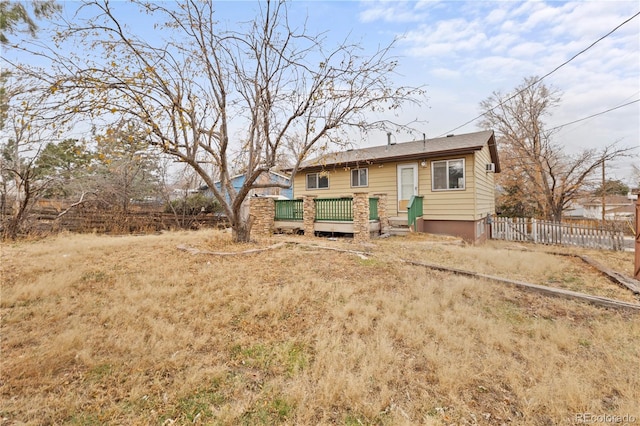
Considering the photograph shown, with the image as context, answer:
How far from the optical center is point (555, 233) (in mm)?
12656

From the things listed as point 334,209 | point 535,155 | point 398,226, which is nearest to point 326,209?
point 334,209

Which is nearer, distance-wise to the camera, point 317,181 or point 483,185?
point 483,185

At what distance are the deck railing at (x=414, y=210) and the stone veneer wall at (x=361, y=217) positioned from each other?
7.99ft

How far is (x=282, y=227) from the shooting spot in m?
11.9

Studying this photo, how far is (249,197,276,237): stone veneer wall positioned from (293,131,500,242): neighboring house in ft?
7.52

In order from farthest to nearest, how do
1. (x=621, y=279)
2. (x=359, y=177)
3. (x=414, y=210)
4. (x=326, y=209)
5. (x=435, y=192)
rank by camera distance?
(x=359, y=177)
(x=435, y=192)
(x=414, y=210)
(x=326, y=209)
(x=621, y=279)

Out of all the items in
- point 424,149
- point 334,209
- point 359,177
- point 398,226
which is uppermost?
point 424,149

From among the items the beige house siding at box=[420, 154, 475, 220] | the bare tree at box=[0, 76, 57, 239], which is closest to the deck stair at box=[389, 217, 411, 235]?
the beige house siding at box=[420, 154, 475, 220]

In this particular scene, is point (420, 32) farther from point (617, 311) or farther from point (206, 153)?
point (617, 311)

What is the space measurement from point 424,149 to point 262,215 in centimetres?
730

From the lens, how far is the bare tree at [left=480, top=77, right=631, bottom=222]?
17031 mm

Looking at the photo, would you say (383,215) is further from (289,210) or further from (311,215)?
(289,210)

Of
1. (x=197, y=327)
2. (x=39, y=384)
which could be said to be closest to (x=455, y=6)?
(x=197, y=327)

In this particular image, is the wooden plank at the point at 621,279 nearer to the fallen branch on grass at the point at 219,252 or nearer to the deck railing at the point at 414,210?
the deck railing at the point at 414,210
